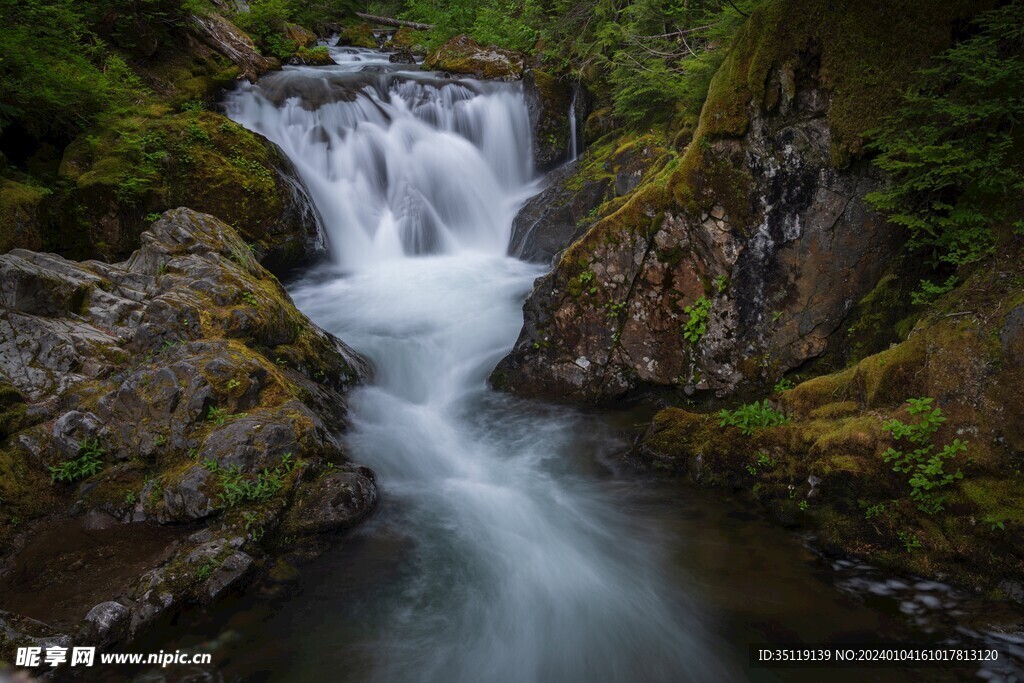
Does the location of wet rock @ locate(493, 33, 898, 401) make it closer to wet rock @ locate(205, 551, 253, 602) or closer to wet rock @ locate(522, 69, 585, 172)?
wet rock @ locate(205, 551, 253, 602)

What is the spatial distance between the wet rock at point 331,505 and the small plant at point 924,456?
423 centimetres

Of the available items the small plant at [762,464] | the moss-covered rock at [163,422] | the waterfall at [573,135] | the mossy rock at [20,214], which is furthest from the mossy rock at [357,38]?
the small plant at [762,464]

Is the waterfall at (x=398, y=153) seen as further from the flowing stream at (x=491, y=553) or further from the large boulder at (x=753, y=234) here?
the large boulder at (x=753, y=234)

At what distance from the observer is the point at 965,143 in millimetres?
4027

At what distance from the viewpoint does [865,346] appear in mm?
5059

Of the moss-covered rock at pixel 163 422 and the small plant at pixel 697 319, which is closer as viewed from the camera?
the moss-covered rock at pixel 163 422

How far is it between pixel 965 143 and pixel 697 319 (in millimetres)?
2645

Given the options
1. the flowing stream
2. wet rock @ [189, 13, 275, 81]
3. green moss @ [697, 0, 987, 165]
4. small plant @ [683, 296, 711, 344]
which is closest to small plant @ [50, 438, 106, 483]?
the flowing stream

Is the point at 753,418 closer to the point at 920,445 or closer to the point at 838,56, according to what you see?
Result: the point at 920,445

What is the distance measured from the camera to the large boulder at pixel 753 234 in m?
5.05

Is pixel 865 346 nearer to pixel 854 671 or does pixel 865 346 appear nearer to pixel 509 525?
pixel 854 671

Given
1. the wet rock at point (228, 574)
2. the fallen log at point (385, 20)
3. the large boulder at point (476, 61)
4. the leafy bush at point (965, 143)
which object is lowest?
the wet rock at point (228, 574)

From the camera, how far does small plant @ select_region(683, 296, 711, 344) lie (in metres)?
5.88

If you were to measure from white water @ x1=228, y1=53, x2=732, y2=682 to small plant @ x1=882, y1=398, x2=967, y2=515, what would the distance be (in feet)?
5.77
